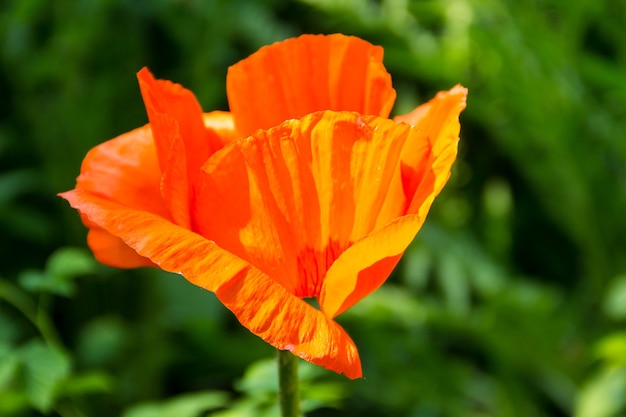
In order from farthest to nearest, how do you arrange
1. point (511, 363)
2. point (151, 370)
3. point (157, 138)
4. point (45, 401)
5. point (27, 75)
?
1. point (27, 75)
2. point (151, 370)
3. point (511, 363)
4. point (45, 401)
5. point (157, 138)

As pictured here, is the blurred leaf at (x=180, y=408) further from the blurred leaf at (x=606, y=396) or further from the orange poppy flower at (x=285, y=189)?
the blurred leaf at (x=606, y=396)

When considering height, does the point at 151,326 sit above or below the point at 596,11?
below

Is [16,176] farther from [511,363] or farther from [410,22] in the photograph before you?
[511,363]

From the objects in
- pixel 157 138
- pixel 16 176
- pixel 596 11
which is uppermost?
pixel 596 11

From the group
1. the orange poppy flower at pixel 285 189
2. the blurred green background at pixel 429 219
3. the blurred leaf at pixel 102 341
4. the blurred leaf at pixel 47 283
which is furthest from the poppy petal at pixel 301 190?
the blurred leaf at pixel 102 341

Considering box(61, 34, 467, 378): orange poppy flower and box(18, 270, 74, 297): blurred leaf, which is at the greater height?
box(61, 34, 467, 378): orange poppy flower

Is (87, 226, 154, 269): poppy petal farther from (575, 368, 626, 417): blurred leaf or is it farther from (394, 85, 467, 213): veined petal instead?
(575, 368, 626, 417): blurred leaf

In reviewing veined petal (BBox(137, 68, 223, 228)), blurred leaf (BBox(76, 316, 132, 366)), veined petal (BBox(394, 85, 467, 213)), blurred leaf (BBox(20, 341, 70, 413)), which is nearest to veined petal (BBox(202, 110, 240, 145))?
veined petal (BBox(137, 68, 223, 228))

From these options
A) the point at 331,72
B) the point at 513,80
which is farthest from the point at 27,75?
the point at 331,72
